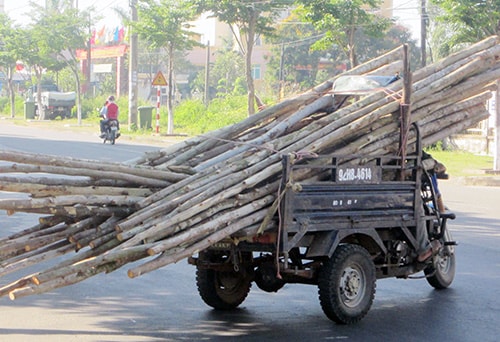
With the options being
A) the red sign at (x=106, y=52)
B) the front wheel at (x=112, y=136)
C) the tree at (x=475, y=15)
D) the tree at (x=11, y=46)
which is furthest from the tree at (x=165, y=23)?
the red sign at (x=106, y=52)

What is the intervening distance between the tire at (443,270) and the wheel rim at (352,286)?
1388 millimetres

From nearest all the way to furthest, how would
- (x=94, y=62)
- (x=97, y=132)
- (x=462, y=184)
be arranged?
(x=462, y=184)
(x=97, y=132)
(x=94, y=62)

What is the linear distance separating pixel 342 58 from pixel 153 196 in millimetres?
59672

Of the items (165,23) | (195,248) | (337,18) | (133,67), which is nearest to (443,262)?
(195,248)

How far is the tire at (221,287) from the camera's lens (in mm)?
8172

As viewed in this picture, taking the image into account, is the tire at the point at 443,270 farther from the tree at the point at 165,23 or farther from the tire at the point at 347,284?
the tree at the point at 165,23

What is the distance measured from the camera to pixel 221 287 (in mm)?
8266

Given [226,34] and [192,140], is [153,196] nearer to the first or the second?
[192,140]

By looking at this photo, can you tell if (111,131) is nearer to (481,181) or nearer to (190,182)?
(481,181)

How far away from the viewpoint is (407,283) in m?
9.69

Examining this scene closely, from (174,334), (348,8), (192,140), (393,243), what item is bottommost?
(174,334)

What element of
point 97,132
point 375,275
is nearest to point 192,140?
point 375,275

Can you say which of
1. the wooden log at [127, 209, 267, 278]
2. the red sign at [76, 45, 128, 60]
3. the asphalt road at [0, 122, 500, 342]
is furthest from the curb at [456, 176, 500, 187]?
the red sign at [76, 45, 128, 60]

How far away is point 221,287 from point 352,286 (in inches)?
47.5
